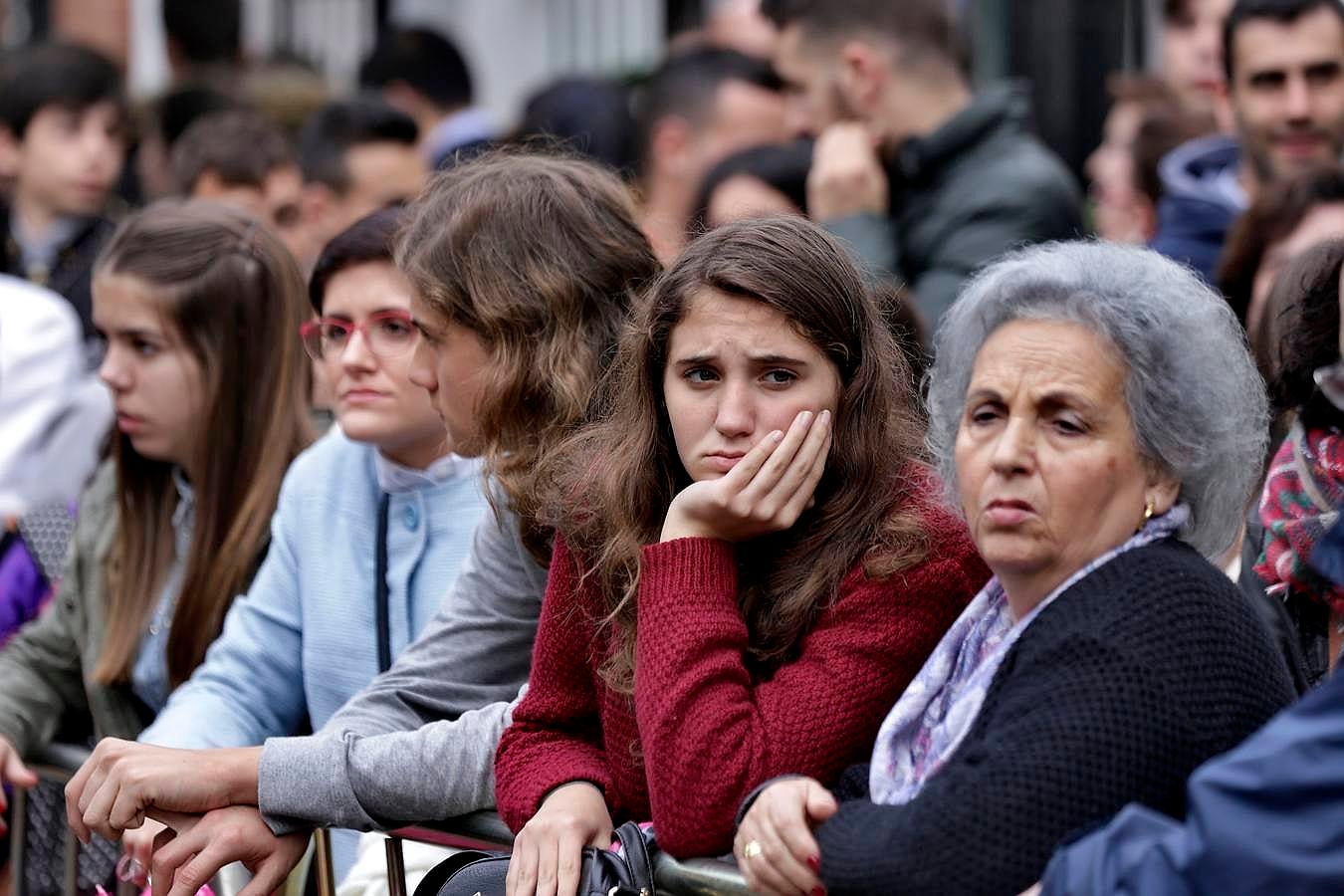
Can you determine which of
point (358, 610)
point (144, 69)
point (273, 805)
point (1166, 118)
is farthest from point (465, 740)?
point (144, 69)

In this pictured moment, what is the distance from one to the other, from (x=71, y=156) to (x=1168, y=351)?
21.3 ft

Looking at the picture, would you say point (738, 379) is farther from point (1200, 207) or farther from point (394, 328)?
point (1200, 207)

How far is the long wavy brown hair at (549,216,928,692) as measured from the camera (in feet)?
10.8

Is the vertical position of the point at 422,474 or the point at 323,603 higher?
the point at 422,474

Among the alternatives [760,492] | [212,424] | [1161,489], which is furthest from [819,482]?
[212,424]

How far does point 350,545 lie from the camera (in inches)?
175

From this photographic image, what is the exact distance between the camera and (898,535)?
10.8 feet

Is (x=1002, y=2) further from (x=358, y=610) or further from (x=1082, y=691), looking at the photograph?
(x=1082, y=691)

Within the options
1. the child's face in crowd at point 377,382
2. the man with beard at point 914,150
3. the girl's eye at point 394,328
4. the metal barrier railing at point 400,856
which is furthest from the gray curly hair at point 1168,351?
the man with beard at point 914,150

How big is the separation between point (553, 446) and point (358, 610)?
783 millimetres

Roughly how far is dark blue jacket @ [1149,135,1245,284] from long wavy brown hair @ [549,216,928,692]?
10.1 feet

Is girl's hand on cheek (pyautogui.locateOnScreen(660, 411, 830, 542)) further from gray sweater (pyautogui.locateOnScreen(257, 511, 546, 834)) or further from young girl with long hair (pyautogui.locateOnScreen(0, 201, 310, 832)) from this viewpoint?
young girl with long hair (pyautogui.locateOnScreen(0, 201, 310, 832))

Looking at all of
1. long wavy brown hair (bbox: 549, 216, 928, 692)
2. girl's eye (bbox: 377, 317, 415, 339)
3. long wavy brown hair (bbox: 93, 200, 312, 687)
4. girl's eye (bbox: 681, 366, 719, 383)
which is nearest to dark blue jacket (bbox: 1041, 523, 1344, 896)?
long wavy brown hair (bbox: 549, 216, 928, 692)

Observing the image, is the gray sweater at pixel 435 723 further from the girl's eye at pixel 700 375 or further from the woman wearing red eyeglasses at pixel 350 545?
the girl's eye at pixel 700 375
